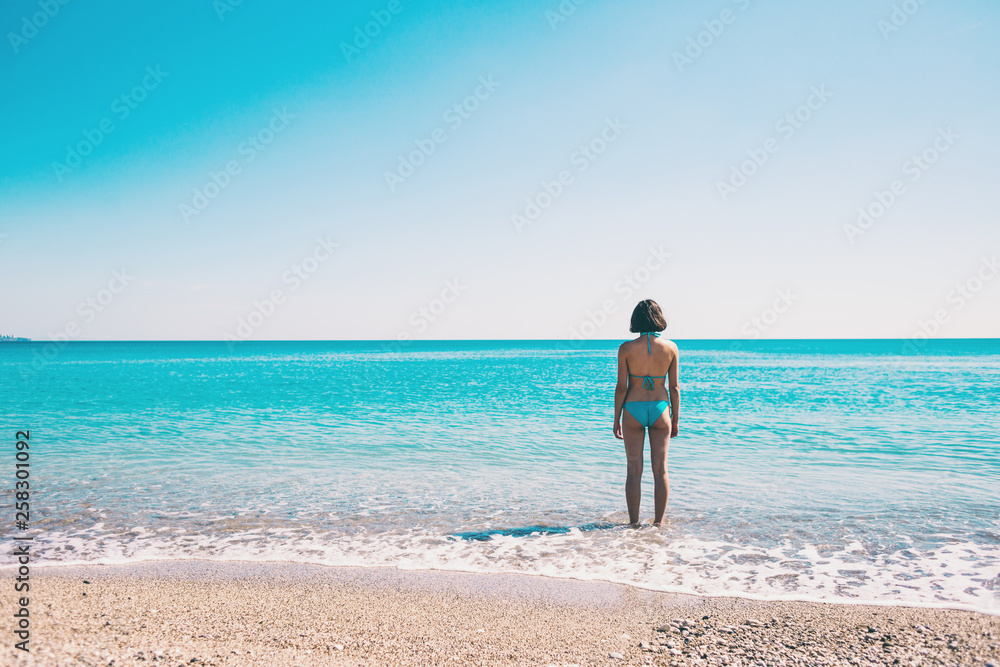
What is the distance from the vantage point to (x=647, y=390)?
5883 millimetres

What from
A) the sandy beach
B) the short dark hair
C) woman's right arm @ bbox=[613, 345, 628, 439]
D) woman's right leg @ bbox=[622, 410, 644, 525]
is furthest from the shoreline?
the short dark hair

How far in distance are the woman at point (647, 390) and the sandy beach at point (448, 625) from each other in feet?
5.61

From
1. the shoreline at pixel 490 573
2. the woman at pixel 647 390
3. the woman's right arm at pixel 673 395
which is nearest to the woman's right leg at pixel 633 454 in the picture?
the woman at pixel 647 390

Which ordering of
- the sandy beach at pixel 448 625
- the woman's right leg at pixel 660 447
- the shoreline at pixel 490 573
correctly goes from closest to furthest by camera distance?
the sandy beach at pixel 448 625, the shoreline at pixel 490 573, the woman's right leg at pixel 660 447

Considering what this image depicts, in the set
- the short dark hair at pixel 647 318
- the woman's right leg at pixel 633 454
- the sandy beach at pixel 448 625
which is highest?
the short dark hair at pixel 647 318

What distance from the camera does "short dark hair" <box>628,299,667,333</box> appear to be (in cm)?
576

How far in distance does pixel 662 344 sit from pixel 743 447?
666 centimetres

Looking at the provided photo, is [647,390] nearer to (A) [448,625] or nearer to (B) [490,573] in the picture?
(B) [490,573]

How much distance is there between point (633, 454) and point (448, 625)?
9.23 ft

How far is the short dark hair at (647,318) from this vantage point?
5.76 m

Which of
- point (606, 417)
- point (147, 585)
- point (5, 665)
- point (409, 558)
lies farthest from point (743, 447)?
point (5, 665)

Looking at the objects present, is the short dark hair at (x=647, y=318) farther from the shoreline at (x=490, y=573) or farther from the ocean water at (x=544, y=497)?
the shoreline at (x=490, y=573)

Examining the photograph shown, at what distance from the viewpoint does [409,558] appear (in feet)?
17.6

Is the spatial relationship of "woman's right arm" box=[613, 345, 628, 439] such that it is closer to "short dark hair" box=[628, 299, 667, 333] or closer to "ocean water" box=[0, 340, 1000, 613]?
"short dark hair" box=[628, 299, 667, 333]
